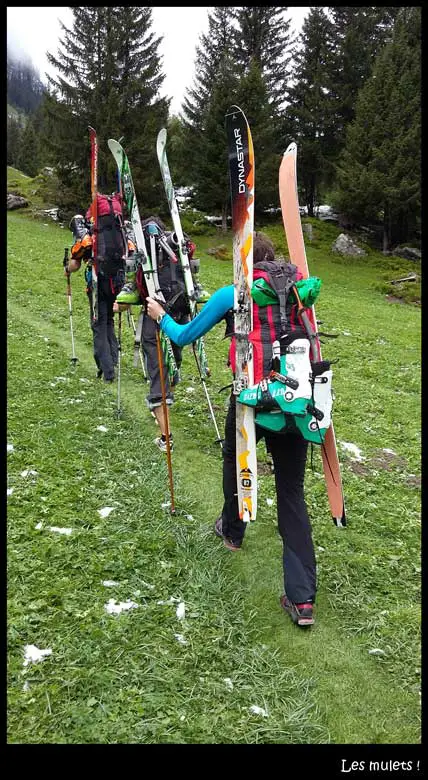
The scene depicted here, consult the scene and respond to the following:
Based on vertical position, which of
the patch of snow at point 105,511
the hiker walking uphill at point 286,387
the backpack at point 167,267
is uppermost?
the backpack at point 167,267

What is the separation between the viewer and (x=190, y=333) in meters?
4.19

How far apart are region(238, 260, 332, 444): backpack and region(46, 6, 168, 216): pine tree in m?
30.2

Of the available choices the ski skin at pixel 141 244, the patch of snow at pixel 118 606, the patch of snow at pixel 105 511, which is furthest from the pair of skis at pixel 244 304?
the ski skin at pixel 141 244

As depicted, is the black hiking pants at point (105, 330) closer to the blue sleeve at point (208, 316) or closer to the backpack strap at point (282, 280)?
the blue sleeve at point (208, 316)

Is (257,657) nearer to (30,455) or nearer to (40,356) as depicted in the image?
(30,455)

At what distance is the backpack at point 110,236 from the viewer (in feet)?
25.9

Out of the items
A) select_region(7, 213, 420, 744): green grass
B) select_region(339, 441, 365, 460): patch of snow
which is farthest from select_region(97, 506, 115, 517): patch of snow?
select_region(339, 441, 365, 460): patch of snow

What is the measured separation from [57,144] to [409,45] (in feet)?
86.7

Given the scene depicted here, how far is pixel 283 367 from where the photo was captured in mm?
3730

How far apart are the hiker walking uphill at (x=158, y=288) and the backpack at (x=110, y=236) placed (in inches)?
53.0

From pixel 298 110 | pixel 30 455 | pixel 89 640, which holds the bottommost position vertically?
pixel 89 640

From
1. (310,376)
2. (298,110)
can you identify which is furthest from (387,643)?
(298,110)

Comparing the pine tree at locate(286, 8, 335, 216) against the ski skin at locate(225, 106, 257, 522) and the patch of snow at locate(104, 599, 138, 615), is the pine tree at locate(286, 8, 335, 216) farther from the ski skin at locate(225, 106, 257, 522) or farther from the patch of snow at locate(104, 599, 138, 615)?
the patch of snow at locate(104, 599, 138, 615)
